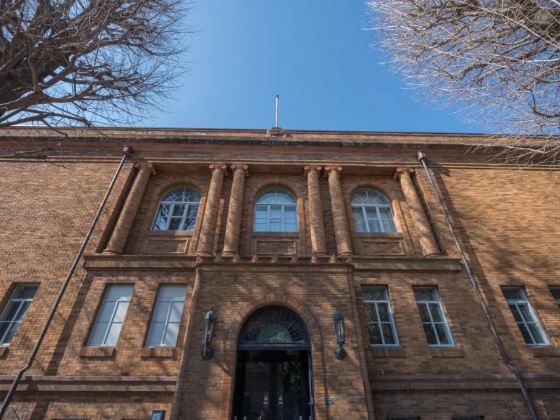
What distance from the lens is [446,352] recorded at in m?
8.40

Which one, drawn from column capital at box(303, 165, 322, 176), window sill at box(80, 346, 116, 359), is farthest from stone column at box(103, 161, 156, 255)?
column capital at box(303, 165, 322, 176)

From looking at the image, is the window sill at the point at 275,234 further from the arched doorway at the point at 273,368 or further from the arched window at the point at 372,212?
the arched doorway at the point at 273,368

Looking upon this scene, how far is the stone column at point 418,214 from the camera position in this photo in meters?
10.3

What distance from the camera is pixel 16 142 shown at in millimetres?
12695

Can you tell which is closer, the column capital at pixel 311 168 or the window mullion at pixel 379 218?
the window mullion at pixel 379 218

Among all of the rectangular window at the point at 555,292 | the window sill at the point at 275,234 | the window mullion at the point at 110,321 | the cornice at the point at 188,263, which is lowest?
the window mullion at the point at 110,321

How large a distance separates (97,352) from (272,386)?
185 inches

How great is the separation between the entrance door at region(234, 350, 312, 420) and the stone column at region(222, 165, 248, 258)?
3.09 metres

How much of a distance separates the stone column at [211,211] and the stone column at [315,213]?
11.0 ft

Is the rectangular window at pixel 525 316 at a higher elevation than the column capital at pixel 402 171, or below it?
below

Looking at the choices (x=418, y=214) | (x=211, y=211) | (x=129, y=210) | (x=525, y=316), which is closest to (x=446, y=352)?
(x=525, y=316)

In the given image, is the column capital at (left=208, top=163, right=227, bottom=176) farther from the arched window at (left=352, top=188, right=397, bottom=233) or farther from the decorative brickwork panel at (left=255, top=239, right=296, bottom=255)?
the arched window at (left=352, top=188, right=397, bottom=233)

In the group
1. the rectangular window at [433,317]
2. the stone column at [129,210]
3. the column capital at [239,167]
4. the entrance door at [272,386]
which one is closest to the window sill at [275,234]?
the column capital at [239,167]

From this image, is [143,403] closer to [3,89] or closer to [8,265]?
[8,265]
